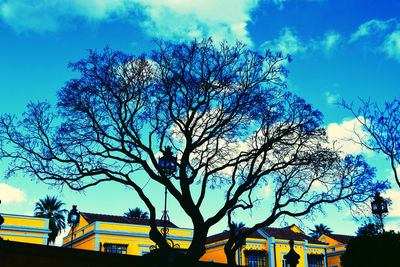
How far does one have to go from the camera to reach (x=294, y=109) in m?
17.0

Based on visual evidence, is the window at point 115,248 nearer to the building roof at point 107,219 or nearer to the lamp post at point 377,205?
the building roof at point 107,219

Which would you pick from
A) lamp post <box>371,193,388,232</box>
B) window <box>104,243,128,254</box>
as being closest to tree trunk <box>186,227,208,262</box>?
lamp post <box>371,193,388,232</box>

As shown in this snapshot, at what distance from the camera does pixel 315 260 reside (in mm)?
40688

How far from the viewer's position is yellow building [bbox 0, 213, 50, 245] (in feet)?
93.6

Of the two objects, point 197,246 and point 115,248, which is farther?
point 115,248

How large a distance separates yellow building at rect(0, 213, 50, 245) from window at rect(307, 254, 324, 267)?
26165 mm

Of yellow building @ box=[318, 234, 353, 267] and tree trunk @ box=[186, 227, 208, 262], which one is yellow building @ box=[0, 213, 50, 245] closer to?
tree trunk @ box=[186, 227, 208, 262]

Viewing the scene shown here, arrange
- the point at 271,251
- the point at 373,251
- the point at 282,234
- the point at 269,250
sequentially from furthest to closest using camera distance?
the point at 282,234 < the point at 269,250 < the point at 271,251 < the point at 373,251

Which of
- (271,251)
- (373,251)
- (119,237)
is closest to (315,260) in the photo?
(271,251)

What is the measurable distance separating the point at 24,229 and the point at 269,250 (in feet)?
73.8

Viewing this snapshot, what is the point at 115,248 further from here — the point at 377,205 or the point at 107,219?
the point at 377,205

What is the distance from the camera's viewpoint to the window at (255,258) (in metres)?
36.9

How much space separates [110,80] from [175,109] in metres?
3.02

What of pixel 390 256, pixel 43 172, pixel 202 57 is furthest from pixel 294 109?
pixel 43 172
